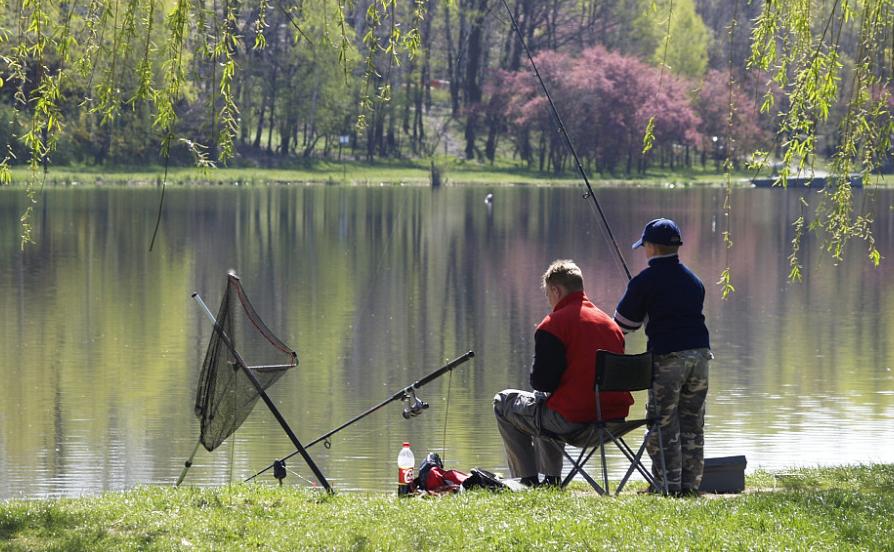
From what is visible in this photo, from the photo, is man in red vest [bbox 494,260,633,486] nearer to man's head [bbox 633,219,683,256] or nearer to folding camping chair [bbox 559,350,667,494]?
folding camping chair [bbox 559,350,667,494]

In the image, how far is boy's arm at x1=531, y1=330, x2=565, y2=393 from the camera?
7.69 meters

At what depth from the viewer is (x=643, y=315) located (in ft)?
25.8

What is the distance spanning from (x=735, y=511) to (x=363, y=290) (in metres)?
18.7

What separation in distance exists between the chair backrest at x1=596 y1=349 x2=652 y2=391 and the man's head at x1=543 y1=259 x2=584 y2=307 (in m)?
0.48

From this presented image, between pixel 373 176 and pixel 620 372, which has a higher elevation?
pixel 373 176

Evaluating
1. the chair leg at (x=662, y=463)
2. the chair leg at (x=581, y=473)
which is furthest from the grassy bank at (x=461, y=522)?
the chair leg at (x=662, y=463)

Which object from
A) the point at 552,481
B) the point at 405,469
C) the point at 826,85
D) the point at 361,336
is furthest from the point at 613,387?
the point at 361,336

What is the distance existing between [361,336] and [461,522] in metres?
13.0

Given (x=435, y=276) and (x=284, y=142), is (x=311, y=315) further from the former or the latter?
(x=284, y=142)

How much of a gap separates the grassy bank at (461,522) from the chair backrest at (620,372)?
599mm

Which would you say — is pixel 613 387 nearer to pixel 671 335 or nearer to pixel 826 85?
pixel 671 335

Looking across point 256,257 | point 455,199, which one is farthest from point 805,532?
point 455,199

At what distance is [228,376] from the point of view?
8219 millimetres

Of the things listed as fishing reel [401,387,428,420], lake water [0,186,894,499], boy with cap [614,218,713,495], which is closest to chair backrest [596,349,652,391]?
boy with cap [614,218,713,495]
